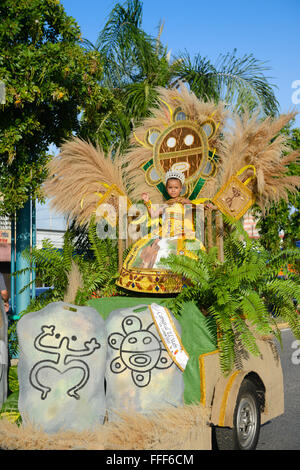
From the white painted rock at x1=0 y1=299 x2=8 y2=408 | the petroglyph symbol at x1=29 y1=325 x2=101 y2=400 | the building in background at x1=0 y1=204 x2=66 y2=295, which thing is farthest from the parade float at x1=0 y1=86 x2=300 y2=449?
the building in background at x1=0 y1=204 x2=66 y2=295

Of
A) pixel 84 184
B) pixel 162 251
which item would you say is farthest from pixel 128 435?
pixel 84 184

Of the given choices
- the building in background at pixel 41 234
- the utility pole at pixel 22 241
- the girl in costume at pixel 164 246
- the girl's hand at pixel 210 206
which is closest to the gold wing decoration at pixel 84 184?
the girl in costume at pixel 164 246

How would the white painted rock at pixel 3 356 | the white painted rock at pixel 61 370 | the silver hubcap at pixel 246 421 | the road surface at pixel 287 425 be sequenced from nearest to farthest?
the white painted rock at pixel 61 370 → the white painted rock at pixel 3 356 → the silver hubcap at pixel 246 421 → the road surface at pixel 287 425

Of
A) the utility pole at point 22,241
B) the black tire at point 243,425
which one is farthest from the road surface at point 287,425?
the utility pole at point 22,241

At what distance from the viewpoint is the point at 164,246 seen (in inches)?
191

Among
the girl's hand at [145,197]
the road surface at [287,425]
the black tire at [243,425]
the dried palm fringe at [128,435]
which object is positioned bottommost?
the road surface at [287,425]

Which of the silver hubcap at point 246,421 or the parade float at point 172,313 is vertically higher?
the parade float at point 172,313

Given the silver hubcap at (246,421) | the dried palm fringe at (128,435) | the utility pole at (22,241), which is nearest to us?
the dried palm fringe at (128,435)

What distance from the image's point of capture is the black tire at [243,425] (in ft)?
12.4

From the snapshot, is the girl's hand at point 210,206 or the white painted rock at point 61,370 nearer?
the white painted rock at point 61,370

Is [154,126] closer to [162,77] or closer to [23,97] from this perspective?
[23,97]

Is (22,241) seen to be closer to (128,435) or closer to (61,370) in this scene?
(61,370)

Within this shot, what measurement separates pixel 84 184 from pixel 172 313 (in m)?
2.27

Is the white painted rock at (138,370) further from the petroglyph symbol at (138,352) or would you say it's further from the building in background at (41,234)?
the building in background at (41,234)
